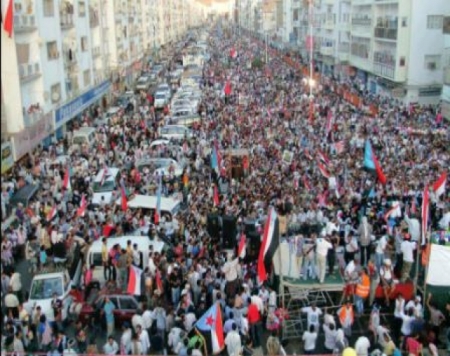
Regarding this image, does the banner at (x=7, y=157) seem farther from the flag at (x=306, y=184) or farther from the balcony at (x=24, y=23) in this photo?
the flag at (x=306, y=184)

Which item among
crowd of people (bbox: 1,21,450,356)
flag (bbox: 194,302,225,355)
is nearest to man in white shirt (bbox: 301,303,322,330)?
crowd of people (bbox: 1,21,450,356)

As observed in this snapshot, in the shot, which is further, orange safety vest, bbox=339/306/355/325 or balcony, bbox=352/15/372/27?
balcony, bbox=352/15/372/27

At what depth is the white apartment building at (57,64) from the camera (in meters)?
27.0

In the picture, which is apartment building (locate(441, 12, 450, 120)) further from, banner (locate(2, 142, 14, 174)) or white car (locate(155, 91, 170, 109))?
banner (locate(2, 142, 14, 174))

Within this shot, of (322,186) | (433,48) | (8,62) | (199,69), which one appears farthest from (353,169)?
(199,69)

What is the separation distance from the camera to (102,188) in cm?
2161

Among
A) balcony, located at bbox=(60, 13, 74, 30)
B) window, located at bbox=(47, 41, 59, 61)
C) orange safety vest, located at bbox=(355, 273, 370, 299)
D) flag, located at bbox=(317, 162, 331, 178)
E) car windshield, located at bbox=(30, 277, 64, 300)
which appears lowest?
car windshield, located at bbox=(30, 277, 64, 300)

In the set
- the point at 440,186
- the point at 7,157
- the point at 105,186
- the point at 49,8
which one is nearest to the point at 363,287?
the point at 440,186

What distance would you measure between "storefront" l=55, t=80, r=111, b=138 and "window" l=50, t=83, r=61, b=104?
1.75 ft

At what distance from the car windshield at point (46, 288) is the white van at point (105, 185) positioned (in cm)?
679

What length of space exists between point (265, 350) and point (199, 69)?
56.4 meters

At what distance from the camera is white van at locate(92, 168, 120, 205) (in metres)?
20.7

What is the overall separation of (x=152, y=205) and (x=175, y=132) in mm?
13032

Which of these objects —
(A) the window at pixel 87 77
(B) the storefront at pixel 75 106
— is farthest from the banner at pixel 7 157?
(A) the window at pixel 87 77
